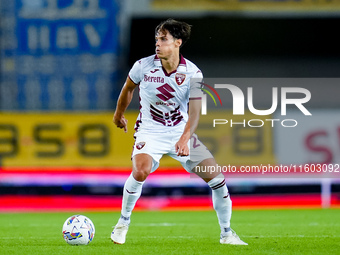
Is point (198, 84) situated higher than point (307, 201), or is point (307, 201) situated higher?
point (198, 84)

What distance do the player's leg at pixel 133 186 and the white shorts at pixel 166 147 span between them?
8 cm

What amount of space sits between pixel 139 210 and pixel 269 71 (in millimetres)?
4929

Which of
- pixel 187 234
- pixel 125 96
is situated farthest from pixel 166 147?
pixel 187 234

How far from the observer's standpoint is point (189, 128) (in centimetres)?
668

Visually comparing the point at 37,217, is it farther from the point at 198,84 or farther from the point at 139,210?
the point at 198,84

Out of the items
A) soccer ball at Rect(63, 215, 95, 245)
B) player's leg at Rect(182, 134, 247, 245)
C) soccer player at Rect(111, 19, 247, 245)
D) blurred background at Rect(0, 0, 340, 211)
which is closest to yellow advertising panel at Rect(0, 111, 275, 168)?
blurred background at Rect(0, 0, 340, 211)

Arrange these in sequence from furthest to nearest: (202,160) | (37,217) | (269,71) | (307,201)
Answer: (269,71)
(307,201)
(37,217)
(202,160)

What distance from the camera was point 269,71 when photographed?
16.6m

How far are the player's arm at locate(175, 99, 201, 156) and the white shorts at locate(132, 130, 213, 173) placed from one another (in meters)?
0.17

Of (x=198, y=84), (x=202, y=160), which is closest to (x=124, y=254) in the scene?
(x=202, y=160)

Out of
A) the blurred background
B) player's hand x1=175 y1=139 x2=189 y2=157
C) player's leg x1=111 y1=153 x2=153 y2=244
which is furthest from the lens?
the blurred background

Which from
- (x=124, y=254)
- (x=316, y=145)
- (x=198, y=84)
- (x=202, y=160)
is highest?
(x=198, y=84)

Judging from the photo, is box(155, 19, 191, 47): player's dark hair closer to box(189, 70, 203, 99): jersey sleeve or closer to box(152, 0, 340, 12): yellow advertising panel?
box(189, 70, 203, 99): jersey sleeve

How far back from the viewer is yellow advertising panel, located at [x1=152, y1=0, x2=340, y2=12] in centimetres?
1556
